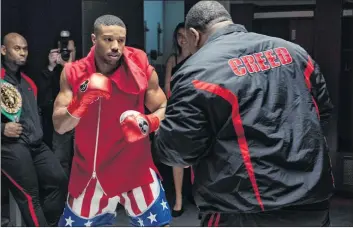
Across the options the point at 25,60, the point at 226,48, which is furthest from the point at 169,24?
the point at 226,48

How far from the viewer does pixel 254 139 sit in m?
1.65

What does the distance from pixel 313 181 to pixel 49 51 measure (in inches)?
63.3

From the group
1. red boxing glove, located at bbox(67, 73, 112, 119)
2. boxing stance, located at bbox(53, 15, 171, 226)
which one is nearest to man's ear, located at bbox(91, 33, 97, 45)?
boxing stance, located at bbox(53, 15, 171, 226)

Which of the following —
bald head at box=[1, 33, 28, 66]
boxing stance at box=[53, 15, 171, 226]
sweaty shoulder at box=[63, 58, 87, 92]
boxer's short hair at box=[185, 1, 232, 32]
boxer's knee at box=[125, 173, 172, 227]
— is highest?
boxer's short hair at box=[185, 1, 232, 32]

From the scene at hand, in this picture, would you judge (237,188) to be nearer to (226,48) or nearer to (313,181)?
(313,181)

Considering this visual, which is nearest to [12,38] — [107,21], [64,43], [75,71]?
[64,43]

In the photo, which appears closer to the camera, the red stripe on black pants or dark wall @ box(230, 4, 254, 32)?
the red stripe on black pants

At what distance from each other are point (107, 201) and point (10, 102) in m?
0.70

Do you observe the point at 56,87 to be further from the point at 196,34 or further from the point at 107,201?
the point at 196,34

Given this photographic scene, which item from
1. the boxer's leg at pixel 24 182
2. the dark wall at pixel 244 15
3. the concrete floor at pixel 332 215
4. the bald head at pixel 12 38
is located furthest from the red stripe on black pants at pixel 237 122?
the dark wall at pixel 244 15

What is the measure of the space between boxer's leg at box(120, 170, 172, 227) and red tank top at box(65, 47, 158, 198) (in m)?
0.04

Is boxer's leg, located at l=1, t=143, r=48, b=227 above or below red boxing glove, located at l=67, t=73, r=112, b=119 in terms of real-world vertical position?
below

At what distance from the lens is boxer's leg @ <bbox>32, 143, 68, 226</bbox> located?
9.20ft

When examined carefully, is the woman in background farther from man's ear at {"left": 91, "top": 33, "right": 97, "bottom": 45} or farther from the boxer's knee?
man's ear at {"left": 91, "top": 33, "right": 97, "bottom": 45}
